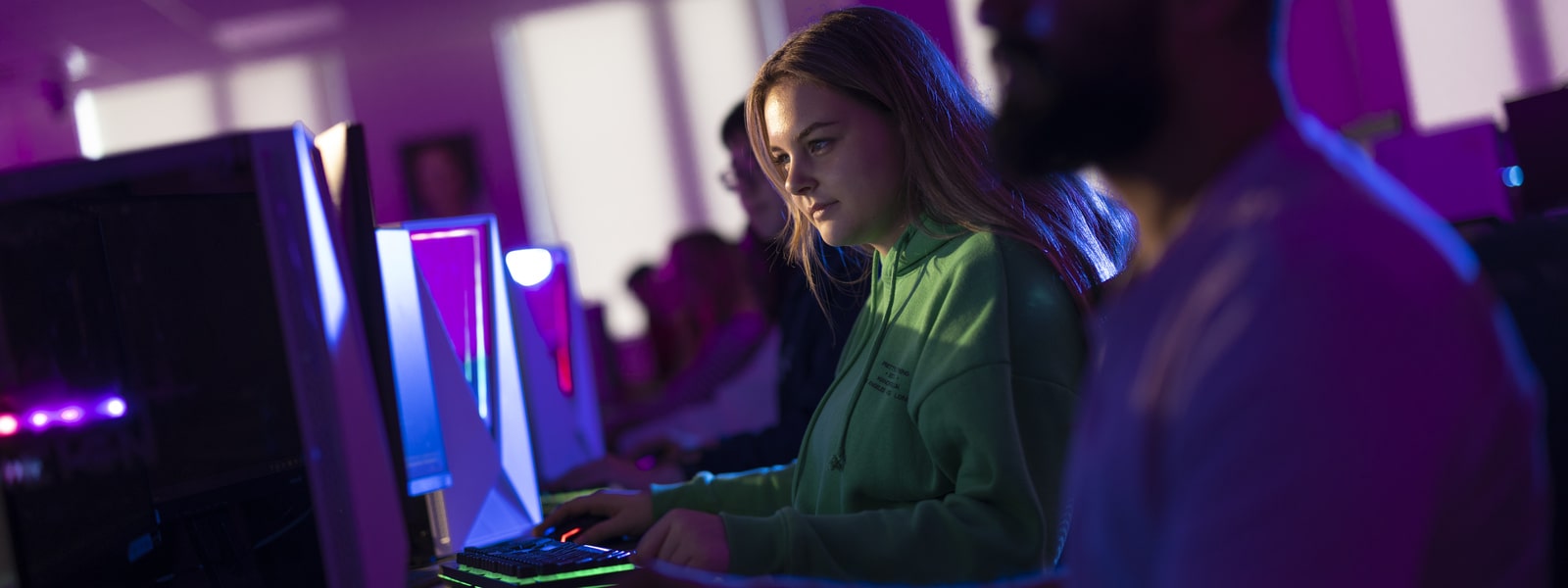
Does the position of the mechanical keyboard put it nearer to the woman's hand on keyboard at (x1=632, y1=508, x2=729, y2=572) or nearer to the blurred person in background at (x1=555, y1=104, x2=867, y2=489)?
the woman's hand on keyboard at (x1=632, y1=508, x2=729, y2=572)

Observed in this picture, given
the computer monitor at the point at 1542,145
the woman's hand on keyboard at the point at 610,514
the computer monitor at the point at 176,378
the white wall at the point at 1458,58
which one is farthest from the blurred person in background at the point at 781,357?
the white wall at the point at 1458,58

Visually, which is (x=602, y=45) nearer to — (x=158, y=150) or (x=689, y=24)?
(x=689, y=24)

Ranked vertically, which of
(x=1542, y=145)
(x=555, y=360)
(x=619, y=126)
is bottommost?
(x=555, y=360)

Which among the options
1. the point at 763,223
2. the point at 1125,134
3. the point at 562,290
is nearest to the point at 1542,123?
the point at 763,223

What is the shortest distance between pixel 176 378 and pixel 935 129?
0.91 metres

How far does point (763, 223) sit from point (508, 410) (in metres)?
1.20

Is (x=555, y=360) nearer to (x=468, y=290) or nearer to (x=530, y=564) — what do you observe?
(x=468, y=290)

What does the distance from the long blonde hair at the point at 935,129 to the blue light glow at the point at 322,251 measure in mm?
634

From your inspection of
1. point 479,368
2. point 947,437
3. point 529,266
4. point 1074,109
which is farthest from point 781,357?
point 1074,109

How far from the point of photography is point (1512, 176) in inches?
110

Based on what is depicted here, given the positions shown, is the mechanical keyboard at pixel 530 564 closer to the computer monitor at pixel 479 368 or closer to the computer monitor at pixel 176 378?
the computer monitor at pixel 176 378

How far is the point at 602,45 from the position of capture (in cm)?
632

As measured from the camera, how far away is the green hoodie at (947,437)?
1072mm

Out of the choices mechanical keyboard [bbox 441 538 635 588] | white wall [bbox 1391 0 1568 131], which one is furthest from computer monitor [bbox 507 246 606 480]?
white wall [bbox 1391 0 1568 131]
